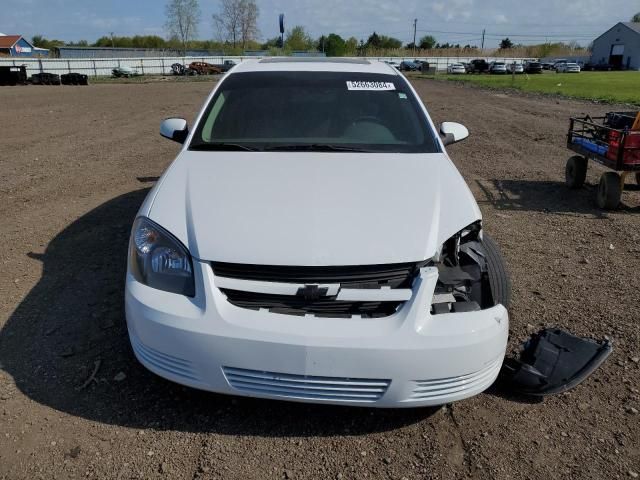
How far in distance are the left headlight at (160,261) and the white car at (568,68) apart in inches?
2620

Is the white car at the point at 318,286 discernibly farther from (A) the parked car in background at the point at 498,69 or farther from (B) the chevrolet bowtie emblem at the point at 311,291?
(A) the parked car in background at the point at 498,69

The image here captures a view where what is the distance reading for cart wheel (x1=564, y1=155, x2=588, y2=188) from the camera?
7199mm

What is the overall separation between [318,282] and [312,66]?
2.58 meters

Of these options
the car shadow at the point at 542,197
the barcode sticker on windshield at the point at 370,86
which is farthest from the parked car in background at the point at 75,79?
the barcode sticker on windshield at the point at 370,86

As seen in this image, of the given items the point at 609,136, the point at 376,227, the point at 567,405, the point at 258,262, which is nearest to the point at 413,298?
the point at 376,227

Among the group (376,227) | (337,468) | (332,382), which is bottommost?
(337,468)

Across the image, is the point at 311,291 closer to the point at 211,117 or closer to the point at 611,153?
the point at 211,117

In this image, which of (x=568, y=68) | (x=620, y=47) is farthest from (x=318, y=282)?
(x=620, y=47)

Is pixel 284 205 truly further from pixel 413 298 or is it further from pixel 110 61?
pixel 110 61

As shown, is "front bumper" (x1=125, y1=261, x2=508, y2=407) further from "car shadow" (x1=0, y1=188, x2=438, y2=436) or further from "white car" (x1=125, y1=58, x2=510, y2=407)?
"car shadow" (x1=0, y1=188, x2=438, y2=436)

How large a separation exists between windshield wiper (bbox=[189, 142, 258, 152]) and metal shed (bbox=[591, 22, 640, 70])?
8599 centimetres

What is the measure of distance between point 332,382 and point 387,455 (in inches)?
18.6

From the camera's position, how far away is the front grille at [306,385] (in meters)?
2.30

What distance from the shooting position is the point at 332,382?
229 centimetres
